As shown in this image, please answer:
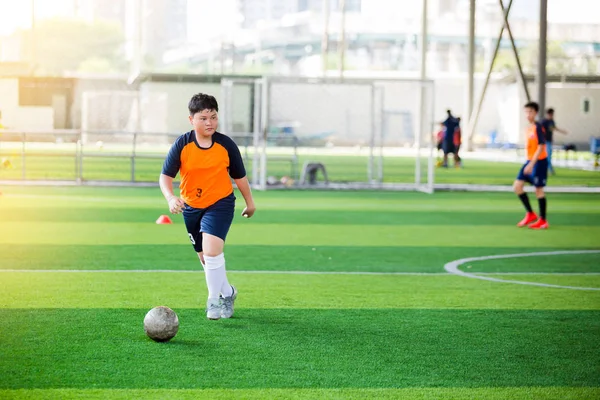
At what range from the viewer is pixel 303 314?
893 centimetres

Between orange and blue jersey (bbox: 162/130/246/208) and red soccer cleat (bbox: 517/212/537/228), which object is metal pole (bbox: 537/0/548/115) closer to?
red soccer cleat (bbox: 517/212/537/228)

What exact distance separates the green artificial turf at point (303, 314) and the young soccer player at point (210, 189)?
1.11ft

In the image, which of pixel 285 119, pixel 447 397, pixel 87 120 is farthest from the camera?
pixel 87 120

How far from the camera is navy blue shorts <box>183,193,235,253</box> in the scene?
8406mm

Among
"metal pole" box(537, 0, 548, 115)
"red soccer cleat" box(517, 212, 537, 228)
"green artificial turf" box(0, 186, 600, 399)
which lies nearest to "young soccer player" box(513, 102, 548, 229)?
"red soccer cleat" box(517, 212, 537, 228)

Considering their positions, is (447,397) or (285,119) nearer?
(447,397)

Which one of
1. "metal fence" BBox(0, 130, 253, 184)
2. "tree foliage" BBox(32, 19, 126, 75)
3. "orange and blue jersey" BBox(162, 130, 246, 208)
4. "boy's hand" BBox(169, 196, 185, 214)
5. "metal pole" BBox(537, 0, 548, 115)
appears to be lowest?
"metal fence" BBox(0, 130, 253, 184)

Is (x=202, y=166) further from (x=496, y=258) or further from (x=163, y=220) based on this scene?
(x=163, y=220)

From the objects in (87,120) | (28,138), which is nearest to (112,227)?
(28,138)

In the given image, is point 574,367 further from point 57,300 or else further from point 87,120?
point 87,120

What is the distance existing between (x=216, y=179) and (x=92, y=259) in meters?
4.46

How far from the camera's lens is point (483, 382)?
661cm

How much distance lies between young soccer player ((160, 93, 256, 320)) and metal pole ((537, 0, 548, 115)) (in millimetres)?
28938

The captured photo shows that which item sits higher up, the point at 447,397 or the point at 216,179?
the point at 216,179
